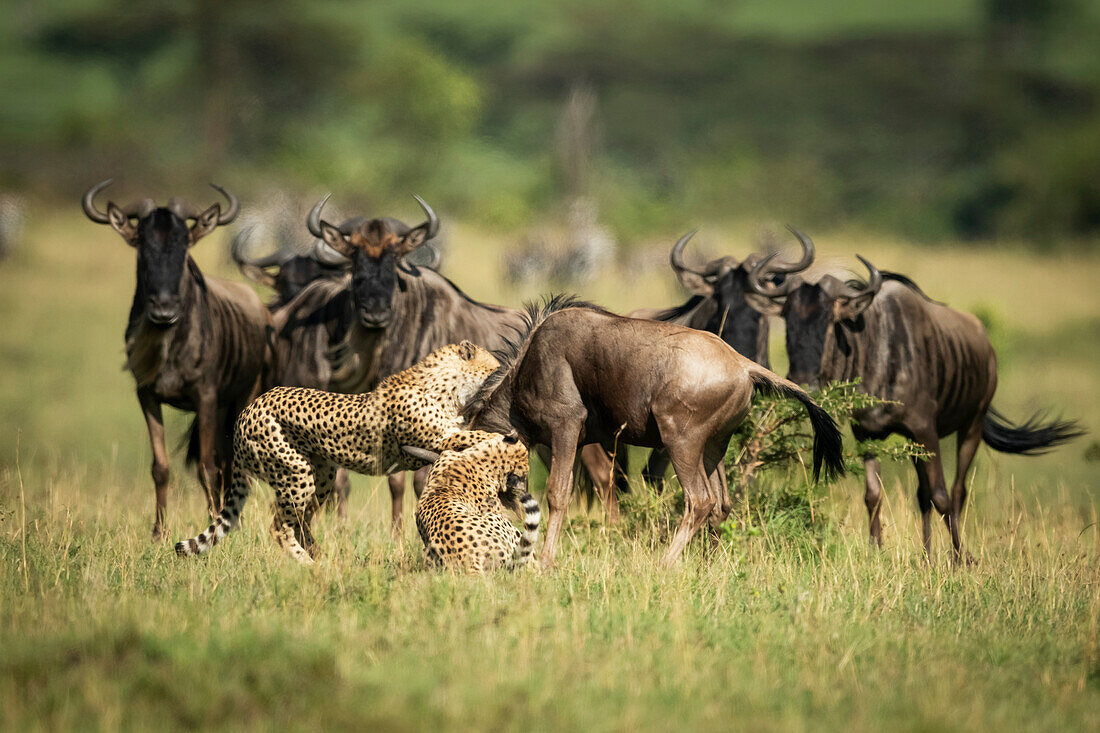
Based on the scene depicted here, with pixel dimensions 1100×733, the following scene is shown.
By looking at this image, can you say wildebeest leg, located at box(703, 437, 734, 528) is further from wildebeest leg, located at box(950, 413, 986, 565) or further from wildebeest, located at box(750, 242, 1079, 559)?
wildebeest leg, located at box(950, 413, 986, 565)

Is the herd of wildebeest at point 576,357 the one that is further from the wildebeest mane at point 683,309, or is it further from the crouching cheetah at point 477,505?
the crouching cheetah at point 477,505

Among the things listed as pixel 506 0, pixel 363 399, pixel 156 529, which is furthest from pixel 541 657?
pixel 506 0

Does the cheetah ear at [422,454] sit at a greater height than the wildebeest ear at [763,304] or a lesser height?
lesser

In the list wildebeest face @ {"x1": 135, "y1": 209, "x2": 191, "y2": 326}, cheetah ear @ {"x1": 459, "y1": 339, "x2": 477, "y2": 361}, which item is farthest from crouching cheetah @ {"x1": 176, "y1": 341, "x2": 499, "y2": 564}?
wildebeest face @ {"x1": 135, "y1": 209, "x2": 191, "y2": 326}

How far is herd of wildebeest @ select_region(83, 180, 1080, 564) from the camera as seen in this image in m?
6.44

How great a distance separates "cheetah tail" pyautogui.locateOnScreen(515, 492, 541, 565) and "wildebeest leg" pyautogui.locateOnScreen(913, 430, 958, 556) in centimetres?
331

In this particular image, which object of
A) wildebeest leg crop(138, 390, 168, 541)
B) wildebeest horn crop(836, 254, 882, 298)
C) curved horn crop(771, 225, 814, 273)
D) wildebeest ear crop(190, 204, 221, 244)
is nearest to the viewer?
wildebeest leg crop(138, 390, 168, 541)

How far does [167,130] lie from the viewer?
5206 cm

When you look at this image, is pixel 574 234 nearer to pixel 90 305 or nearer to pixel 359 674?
pixel 90 305

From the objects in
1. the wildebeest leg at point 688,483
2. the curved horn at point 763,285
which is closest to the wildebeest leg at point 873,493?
the curved horn at point 763,285

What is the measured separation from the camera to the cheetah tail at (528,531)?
20.3 feet

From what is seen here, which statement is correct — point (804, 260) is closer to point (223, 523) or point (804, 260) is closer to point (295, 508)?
point (295, 508)

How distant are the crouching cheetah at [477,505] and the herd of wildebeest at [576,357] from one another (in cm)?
19

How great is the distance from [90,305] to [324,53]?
4110cm
